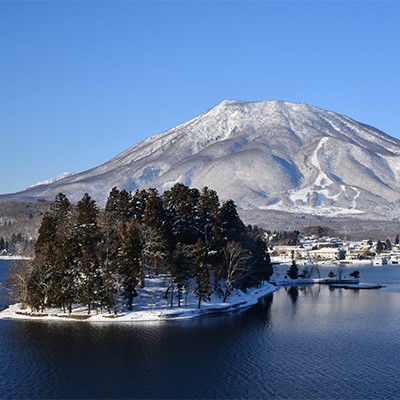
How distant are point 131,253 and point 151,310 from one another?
5041 mm

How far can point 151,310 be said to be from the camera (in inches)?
2089

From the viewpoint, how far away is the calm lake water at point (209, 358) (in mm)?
32406

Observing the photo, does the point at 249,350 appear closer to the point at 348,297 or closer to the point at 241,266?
the point at 241,266

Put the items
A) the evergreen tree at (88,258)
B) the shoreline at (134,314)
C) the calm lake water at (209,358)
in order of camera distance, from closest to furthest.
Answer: the calm lake water at (209,358), the shoreline at (134,314), the evergreen tree at (88,258)

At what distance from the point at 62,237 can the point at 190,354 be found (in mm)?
22299

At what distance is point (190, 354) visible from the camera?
1578 inches

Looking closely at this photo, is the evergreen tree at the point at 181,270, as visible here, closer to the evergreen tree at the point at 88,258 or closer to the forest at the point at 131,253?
the forest at the point at 131,253

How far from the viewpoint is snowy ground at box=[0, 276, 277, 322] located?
51.2 metres

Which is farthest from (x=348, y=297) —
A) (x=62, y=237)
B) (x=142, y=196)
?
(x=62, y=237)


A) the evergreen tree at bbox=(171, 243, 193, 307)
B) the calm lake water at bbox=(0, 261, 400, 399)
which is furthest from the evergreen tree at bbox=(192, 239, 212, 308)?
the calm lake water at bbox=(0, 261, 400, 399)

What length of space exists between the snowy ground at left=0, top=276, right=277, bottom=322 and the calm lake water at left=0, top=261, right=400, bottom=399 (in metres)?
1.64

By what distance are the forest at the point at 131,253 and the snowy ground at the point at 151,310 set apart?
0.73 metres

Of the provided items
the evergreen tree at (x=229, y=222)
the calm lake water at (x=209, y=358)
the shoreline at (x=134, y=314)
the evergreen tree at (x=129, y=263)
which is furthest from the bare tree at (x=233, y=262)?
the evergreen tree at (x=129, y=263)

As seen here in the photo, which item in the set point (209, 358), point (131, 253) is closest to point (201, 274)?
point (131, 253)
